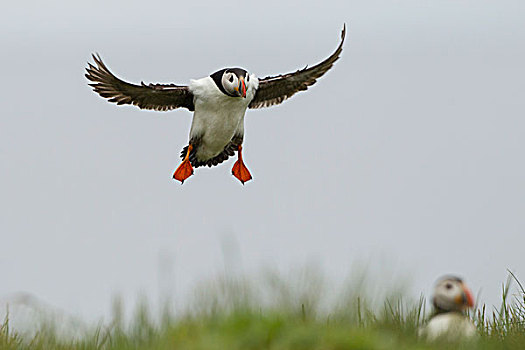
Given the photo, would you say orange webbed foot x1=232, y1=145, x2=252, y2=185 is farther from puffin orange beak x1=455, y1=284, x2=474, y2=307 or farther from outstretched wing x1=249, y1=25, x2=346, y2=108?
puffin orange beak x1=455, y1=284, x2=474, y2=307

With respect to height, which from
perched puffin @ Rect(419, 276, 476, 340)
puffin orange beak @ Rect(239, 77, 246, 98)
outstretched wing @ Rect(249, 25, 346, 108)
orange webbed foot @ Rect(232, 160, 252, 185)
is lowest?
perched puffin @ Rect(419, 276, 476, 340)

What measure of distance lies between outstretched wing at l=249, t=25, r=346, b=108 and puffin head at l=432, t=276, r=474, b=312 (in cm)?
416

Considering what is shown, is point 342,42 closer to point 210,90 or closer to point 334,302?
point 210,90

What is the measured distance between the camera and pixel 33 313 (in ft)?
25.6

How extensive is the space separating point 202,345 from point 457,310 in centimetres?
323

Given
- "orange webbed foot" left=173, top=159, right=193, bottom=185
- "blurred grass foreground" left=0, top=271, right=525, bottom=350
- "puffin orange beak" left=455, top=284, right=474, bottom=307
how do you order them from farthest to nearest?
"orange webbed foot" left=173, top=159, right=193, bottom=185
"puffin orange beak" left=455, top=284, right=474, bottom=307
"blurred grass foreground" left=0, top=271, right=525, bottom=350

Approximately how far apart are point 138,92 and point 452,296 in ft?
16.3

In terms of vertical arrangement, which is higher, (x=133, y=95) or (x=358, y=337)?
(x=133, y=95)

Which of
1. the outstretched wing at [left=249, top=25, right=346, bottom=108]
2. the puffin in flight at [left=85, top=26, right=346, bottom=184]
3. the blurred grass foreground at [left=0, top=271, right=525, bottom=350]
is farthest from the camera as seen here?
the outstretched wing at [left=249, top=25, right=346, bottom=108]

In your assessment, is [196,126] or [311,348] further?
[196,126]

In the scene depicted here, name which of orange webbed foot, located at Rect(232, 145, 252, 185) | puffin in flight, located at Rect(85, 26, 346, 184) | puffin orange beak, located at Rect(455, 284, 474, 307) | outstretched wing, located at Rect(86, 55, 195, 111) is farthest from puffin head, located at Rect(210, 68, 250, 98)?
puffin orange beak, located at Rect(455, 284, 474, 307)

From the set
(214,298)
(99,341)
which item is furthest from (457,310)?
(99,341)

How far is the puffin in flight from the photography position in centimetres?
995

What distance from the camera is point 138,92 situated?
10344 millimetres
